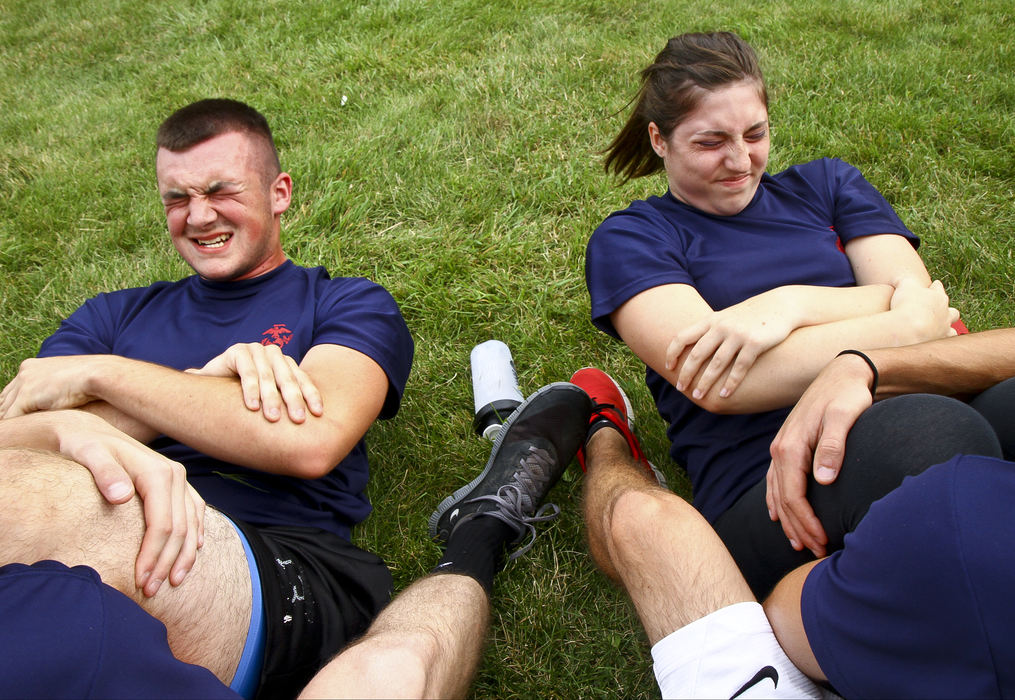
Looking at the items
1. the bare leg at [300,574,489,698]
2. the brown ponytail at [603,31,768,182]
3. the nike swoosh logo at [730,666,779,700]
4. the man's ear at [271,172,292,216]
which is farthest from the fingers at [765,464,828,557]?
the man's ear at [271,172,292,216]

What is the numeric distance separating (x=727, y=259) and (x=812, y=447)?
0.83 metres

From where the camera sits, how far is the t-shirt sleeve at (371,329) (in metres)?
2.41

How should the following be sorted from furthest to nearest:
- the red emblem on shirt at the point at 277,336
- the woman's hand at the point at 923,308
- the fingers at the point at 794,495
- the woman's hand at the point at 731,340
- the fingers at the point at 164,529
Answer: the red emblem on shirt at the point at 277,336 < the woman's hand at the point at 923,308 < the woman's hand at the point at 731,340 < the fingers at the point at 794,495 < the fingers at the point at 164,529

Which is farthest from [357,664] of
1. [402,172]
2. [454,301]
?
Result: [402,172]

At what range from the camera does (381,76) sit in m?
5.17

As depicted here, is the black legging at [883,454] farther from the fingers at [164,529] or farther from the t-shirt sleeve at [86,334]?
the t-shirt sleeve at [86,334]

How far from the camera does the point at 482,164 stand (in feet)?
14.2

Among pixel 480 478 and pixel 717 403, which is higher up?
pixel 717 403

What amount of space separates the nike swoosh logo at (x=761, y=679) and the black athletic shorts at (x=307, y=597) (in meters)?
1.15

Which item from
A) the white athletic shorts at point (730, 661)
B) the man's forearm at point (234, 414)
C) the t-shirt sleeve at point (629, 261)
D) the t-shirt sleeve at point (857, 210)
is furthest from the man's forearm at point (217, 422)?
the t-shirt sleeve at point (857, 210)

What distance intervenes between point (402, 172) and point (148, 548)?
121 inches

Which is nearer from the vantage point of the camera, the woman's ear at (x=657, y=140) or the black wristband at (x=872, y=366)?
the black wristband at (x=872, y=366)

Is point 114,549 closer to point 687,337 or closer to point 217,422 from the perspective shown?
point 217,422

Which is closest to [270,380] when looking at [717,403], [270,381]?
[270,381]
